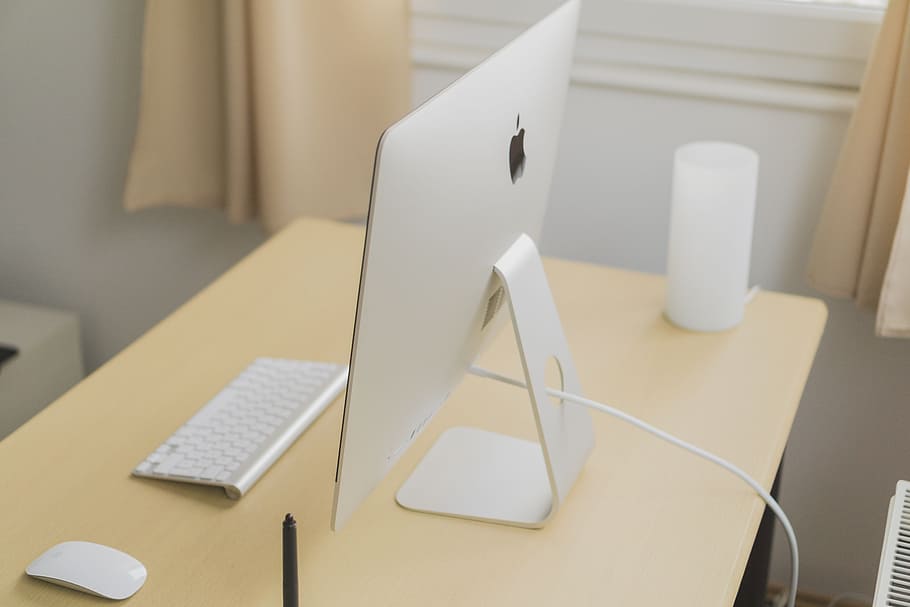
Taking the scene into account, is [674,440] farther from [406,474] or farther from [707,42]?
[707,42]

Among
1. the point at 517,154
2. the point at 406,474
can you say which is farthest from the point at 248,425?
the point at 517,154

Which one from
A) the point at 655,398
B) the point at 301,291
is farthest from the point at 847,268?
the point at 301,291

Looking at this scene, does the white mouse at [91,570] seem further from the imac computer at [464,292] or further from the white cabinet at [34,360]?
the white cabinet at [34,360]

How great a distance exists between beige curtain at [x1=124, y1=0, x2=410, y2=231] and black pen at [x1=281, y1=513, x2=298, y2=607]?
106 centimetres

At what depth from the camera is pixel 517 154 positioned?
41.6 inches

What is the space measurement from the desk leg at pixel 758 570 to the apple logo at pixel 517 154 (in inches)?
24.4

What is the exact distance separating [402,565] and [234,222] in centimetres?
106

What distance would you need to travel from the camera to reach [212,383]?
1.33 meters

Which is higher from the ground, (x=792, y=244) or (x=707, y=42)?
(x=707, y=42)

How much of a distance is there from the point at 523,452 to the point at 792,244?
777mm

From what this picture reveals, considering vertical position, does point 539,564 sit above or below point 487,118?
below

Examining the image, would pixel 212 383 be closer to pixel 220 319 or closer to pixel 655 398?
pixel 220 319

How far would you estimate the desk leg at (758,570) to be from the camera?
146cm

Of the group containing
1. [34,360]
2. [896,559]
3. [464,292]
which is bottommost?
[34,360]
